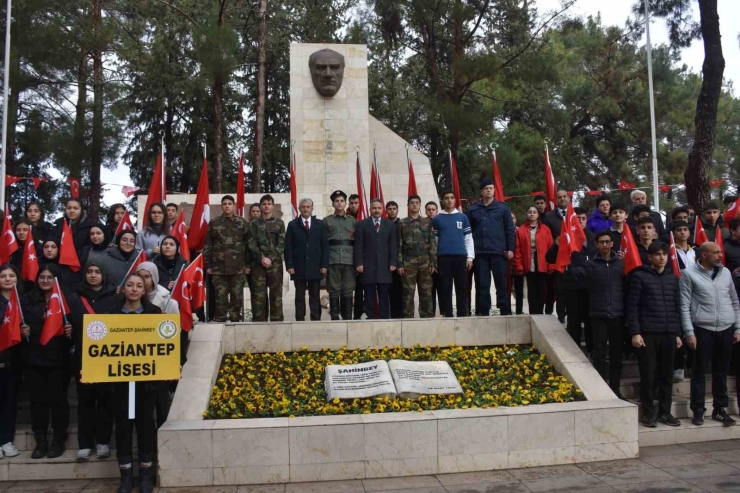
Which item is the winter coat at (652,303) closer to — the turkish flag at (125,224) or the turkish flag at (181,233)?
the turkish flag at (181,233)

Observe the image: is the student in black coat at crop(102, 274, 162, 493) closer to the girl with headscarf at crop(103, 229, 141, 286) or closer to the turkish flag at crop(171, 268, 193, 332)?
the turkish flag at crop(171, 268, 193, 332)

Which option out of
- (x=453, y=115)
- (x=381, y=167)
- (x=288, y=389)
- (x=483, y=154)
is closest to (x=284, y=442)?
(x=288, y=389)

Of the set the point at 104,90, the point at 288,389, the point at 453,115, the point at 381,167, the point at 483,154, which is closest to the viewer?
the point at 288,389

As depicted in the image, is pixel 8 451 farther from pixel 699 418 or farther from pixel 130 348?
pixel 699 418

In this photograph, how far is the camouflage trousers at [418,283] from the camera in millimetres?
7434

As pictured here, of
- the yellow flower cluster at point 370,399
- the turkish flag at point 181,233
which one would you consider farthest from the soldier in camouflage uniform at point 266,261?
the yellow flower cluster at point 370,399

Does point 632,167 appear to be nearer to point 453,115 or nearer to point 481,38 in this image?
point 481,38

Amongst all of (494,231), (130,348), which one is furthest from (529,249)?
(130,348)

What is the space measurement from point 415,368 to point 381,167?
789cm

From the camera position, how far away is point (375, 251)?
7344 millimetres

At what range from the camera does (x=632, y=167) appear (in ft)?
85.3

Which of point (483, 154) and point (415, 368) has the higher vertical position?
point (483, 154)

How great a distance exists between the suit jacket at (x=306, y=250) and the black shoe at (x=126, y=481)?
3.21 meters

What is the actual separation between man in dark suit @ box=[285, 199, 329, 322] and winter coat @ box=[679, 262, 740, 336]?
3.81m
